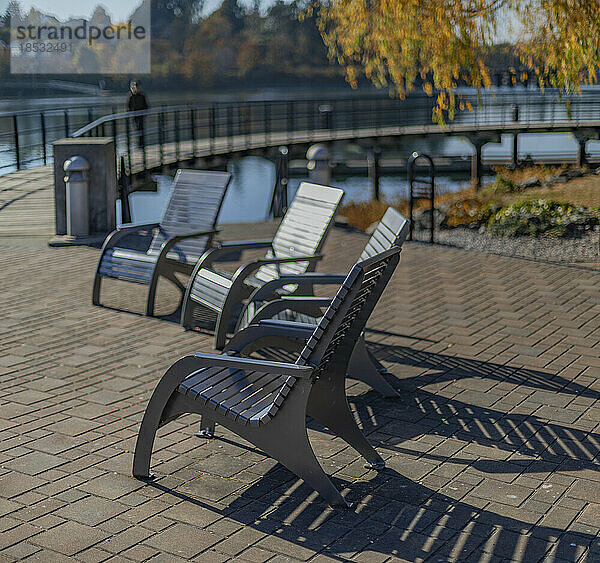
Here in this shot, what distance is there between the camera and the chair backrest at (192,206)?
764cm

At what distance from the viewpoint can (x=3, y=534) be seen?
3551 millimetres

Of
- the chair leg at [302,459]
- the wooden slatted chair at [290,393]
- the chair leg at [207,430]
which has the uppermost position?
the wooden slatted chair at [290,393]

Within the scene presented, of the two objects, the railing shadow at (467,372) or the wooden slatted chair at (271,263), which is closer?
the railing shadow at (467,372)

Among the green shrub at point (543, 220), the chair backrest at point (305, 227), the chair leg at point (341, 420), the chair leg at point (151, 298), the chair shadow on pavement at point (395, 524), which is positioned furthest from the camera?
the green shrub at point (543, 220)

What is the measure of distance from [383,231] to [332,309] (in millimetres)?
1489

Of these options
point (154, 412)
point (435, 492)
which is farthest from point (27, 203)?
point (435, 492)

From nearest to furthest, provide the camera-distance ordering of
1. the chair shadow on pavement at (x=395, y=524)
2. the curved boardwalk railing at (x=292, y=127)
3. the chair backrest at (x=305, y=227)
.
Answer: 1. the chair shadow on pavement at (x=395, y=524)
2. the chair backrest at (x=305, y=227)
3. the curved boardwalk railing at (x=292, y=127)

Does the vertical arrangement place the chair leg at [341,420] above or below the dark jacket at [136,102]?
below

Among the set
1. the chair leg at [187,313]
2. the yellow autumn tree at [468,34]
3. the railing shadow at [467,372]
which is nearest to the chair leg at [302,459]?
the railing shadow at [467,372]

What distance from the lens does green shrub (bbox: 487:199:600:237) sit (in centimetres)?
1120

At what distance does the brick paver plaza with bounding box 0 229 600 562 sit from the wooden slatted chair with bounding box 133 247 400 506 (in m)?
0.18

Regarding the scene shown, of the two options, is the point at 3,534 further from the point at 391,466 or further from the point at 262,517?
the point at 391,466

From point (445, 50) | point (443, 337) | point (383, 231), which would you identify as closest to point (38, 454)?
point (383, 231)
